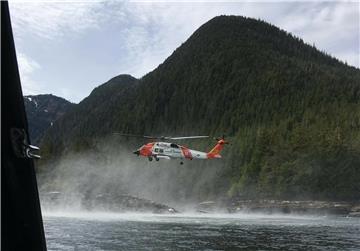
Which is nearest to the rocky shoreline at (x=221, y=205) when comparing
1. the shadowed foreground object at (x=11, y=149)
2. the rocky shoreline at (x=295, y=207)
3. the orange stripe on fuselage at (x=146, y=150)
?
the rocky shoreline at (x=295, y=207)

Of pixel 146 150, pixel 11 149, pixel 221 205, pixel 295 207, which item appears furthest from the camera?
pixel 221 205

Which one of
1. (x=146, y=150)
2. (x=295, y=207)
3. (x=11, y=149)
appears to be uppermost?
(x=146, y=150)

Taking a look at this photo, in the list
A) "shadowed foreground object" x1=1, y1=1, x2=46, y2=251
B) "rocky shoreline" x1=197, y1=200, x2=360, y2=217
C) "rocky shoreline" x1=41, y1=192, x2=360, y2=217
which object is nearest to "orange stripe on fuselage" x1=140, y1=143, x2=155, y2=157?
"shadowed foreground object" x1=1, y1=1, x2=46, y2=251

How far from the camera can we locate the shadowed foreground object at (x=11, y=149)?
3.95 metres

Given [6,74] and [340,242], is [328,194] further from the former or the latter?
[6,74]

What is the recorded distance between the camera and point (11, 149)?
3961mm

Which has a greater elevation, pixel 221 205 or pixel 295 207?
pixel 221 205

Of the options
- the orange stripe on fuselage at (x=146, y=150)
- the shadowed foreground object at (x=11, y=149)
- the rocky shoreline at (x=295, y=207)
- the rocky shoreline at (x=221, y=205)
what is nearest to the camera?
the shadowed foreground object at (x=11, y=149)

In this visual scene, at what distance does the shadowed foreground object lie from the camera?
3.95m

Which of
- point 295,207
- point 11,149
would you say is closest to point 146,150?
point 11,149

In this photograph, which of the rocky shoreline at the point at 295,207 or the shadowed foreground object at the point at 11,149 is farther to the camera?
the rocky shoreline at the point at 295,207

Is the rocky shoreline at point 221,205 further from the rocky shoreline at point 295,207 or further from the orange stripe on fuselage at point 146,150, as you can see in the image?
the orange stripe on fuselage at point 146,150

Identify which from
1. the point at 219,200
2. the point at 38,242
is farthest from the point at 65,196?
the point at 38,242

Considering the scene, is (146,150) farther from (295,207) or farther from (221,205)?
(221,205)
